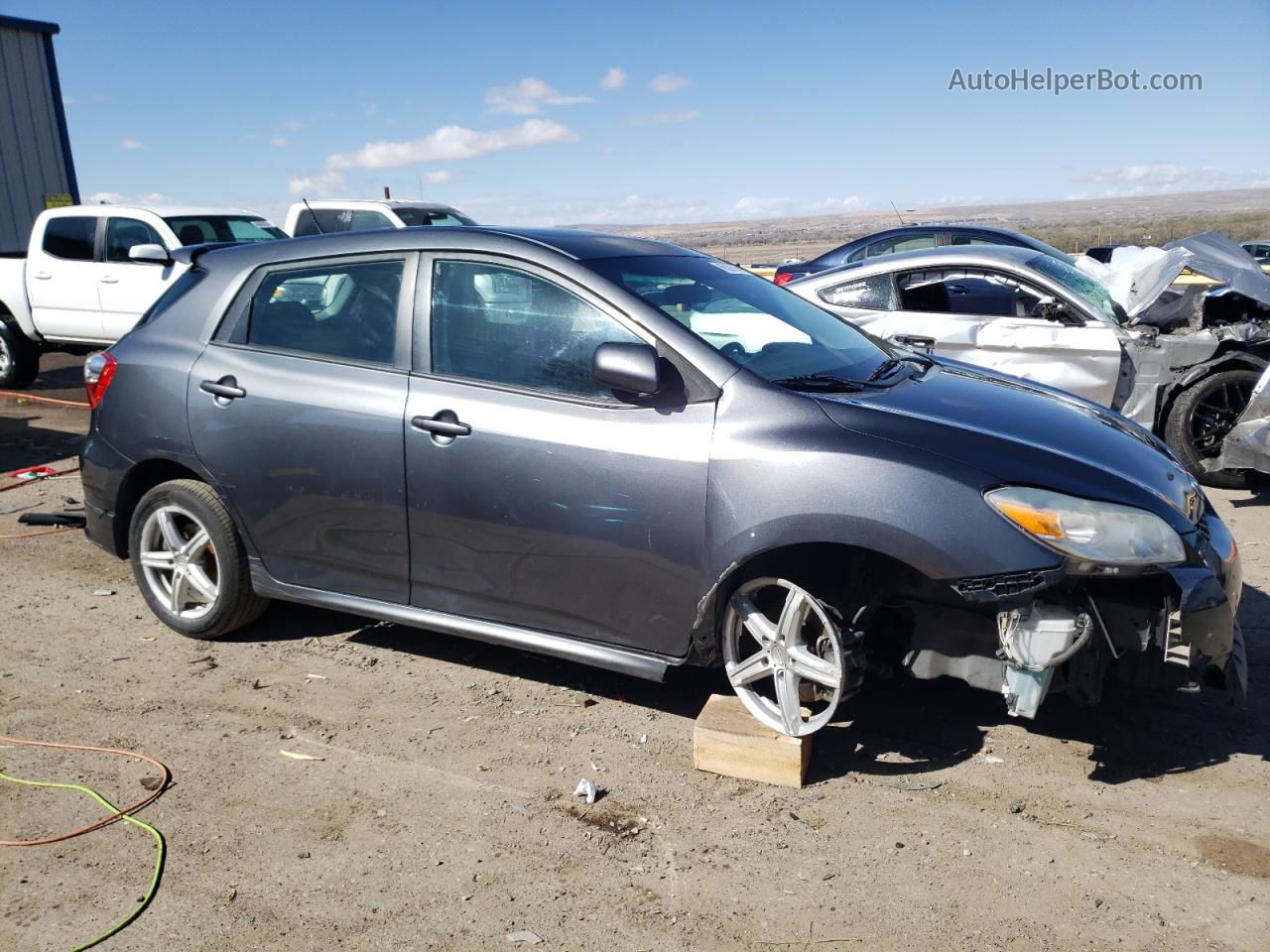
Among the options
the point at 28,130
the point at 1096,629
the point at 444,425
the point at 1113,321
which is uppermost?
the point at 28,130

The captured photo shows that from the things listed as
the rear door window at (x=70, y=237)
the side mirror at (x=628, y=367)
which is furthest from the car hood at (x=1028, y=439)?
the rear door window at (x=70, y=237)

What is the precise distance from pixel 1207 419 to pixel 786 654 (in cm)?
561

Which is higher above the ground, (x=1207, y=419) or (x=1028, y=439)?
(x=1028, y=439)

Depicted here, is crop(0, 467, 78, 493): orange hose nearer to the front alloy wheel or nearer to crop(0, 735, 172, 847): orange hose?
the front alloy wheel

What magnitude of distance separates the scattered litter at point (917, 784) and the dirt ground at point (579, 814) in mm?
12

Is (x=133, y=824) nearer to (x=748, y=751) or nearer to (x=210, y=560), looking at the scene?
(x=210, y=560)

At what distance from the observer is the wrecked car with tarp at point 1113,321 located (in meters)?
7.92

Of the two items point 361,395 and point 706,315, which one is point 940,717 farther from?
point 361,395

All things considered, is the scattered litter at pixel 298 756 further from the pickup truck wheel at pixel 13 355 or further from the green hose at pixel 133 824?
the pickup truck wheel at pixel 13 355

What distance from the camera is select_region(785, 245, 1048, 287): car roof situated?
27.6 ft

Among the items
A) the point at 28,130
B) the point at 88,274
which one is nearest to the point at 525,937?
the point at 88,274

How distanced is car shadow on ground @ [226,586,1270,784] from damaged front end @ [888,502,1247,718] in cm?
43

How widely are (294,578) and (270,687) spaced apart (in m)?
0.47

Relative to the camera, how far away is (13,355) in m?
13.3
